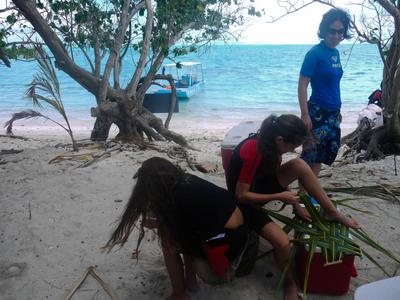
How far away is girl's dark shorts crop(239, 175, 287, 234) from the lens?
218 cm

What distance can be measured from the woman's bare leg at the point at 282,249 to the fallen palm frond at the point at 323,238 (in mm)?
41

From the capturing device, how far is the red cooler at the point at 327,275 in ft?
6.86

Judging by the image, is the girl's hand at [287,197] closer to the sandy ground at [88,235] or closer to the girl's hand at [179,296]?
the sandy ground at [88,235]

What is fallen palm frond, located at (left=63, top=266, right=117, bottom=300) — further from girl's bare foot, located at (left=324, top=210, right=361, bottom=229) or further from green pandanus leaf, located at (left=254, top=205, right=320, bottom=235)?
girl's bare foot, located at (left=324, top=210, right=361, bottom=229)

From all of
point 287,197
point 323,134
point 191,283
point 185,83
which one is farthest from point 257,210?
point 185,83

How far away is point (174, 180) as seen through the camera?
2006mm

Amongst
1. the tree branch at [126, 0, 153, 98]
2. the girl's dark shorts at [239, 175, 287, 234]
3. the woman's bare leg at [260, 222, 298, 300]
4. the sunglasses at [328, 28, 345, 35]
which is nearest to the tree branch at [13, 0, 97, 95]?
the tree branch at [126, 0, 153, 98]

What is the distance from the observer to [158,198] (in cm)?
194

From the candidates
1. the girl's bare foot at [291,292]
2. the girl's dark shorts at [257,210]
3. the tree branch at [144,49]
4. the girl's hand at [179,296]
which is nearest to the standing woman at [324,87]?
the girl's dark shorts at [257,210]

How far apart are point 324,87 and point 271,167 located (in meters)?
1.08

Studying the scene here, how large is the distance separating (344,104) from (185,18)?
12063 millimetres

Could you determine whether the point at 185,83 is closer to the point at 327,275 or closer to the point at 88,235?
the point at 88,235

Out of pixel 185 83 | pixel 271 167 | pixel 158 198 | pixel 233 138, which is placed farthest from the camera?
pixel 185 83

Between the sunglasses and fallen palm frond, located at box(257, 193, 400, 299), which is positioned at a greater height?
the sunglasses
